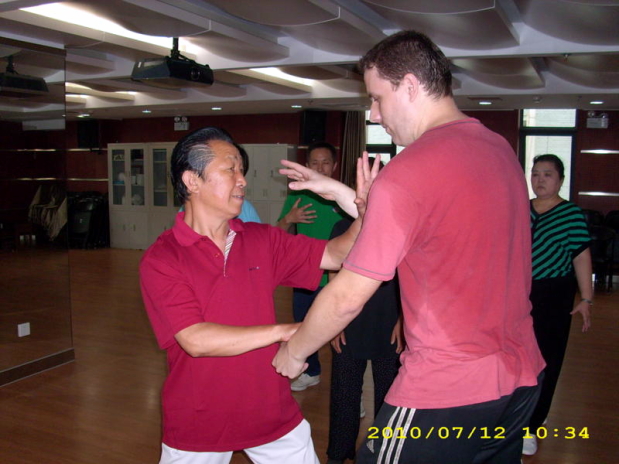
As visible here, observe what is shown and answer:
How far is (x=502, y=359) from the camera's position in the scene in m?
1.39

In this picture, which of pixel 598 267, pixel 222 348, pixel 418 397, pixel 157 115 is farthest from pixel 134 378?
pixel 157 115

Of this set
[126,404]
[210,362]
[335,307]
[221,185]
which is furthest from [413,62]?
[126,404]

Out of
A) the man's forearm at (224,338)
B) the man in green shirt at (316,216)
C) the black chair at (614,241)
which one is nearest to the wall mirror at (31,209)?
the man in green shirt at (316,216)

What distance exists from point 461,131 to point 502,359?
524 mm

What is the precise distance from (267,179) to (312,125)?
4.22ft

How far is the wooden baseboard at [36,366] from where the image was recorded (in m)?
4.36

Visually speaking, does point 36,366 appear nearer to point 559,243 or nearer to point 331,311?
point 559,243

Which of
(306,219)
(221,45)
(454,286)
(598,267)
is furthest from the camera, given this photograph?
(598,267)

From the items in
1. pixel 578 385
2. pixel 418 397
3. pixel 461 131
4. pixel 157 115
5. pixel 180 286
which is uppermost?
pixel 157 115

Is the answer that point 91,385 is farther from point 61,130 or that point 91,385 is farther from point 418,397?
point 418,397

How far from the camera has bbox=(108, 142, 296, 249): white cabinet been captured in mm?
11273

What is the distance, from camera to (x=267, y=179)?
11234 mm

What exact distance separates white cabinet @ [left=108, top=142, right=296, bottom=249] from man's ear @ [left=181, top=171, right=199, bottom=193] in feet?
30.7

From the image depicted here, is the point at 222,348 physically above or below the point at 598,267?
above
